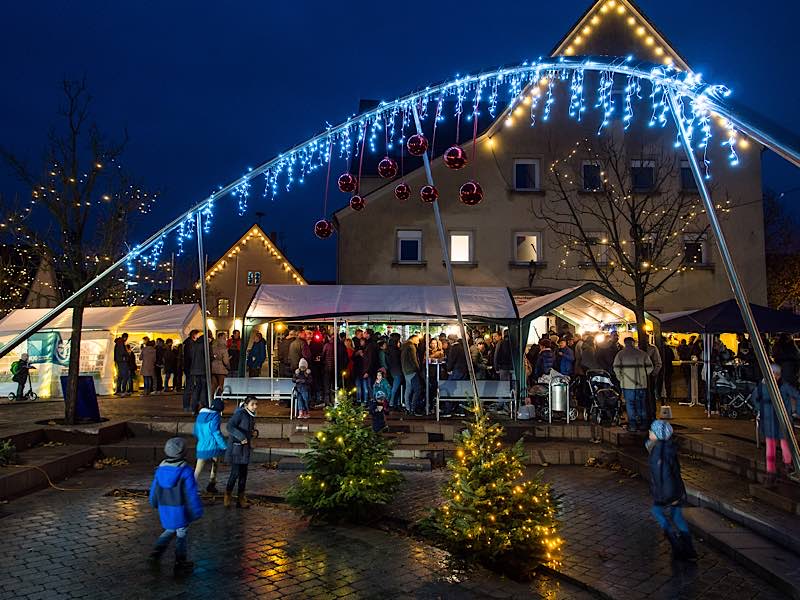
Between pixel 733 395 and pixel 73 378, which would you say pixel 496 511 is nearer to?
pixel 73 378

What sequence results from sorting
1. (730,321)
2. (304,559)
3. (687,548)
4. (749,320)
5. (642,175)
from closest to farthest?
(749,320), (687,548), (304,559), (730,321), (642,175)

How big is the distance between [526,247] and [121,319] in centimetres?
1498

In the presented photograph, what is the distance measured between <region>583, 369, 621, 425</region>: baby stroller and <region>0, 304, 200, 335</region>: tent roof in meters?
13.9

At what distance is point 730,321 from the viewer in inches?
675

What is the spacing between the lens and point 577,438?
14031 mm

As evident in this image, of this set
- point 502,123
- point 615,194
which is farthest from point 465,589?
point 502,123

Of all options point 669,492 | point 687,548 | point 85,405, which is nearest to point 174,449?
point 669,492

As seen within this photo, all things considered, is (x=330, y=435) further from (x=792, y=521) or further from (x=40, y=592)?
(x=792, y=521)

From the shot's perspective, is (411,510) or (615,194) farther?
(615,194)

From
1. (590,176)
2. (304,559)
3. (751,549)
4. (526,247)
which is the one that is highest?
(590,176)

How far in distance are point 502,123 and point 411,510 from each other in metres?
19.6

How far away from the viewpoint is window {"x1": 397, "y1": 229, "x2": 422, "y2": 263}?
2545cm

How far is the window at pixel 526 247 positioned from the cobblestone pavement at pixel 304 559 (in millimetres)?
16622

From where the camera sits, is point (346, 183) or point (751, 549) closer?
point (751, 549)
